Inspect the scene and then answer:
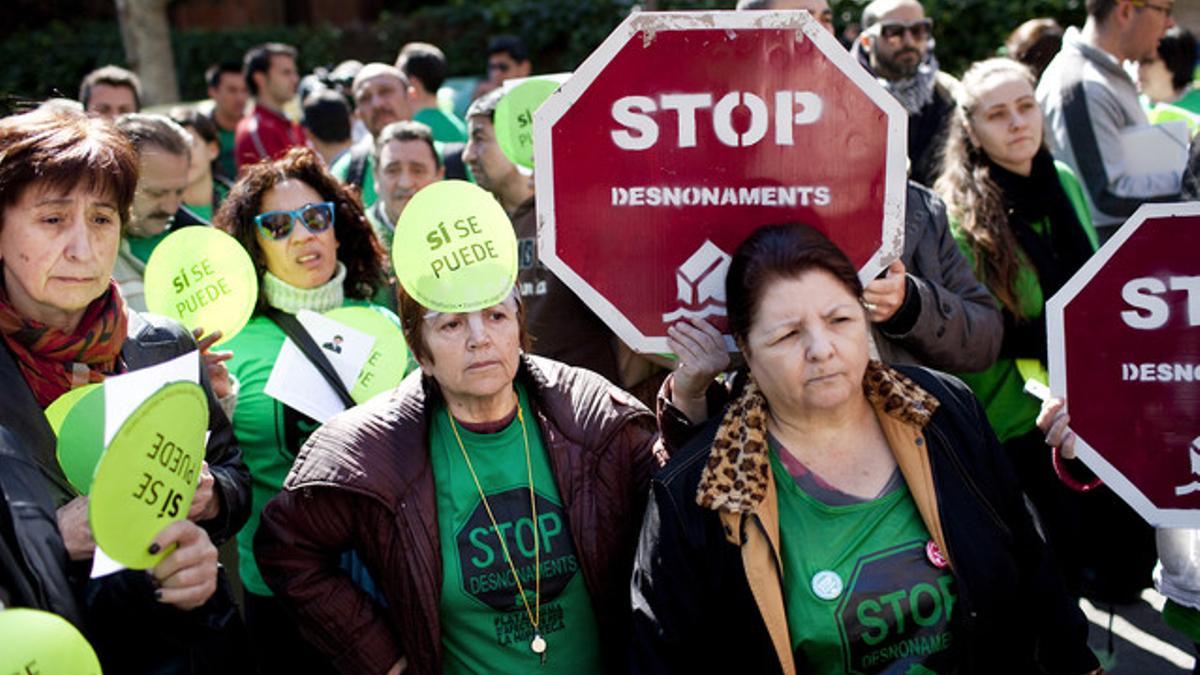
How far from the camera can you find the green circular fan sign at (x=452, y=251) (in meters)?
2.72

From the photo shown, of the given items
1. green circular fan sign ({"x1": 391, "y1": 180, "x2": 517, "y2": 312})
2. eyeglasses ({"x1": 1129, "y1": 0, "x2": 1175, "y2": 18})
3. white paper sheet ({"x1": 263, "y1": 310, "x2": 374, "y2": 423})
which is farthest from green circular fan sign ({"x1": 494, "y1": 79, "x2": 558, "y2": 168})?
eyeglasses ({"x1": 1129, "y1": 0, "x2": 1175, "y2": 18})

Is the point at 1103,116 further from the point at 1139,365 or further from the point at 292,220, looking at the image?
the point at 292,220

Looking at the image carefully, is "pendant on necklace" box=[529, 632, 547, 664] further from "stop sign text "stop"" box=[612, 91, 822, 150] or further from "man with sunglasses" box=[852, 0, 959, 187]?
"man with sunglasses" box=[852, 0, 959, 187]

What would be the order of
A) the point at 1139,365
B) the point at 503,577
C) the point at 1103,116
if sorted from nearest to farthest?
the point at 1139,365 < the point at 503,577 < the point at 1103,116

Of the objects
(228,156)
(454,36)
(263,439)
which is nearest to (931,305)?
(263,439)

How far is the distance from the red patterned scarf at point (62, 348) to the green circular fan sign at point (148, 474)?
0.48m

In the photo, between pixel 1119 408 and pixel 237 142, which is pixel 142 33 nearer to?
pixel 237 142

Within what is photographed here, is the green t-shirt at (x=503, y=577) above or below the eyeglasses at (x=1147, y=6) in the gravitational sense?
below

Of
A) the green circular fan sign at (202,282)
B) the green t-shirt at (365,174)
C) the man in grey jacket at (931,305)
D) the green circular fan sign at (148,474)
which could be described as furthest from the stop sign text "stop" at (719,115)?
the green t-shirt at (365,174)

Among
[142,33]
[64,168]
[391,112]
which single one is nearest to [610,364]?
[64,168]

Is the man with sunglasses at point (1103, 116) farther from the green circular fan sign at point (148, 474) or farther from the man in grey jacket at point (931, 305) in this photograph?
the green circular fan sign at point (148, 474)

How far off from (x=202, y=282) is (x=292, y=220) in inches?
25.9

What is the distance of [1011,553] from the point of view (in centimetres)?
254

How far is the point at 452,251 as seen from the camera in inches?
108
